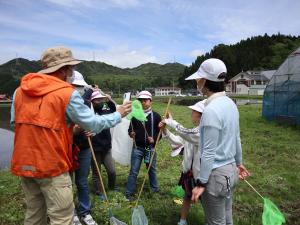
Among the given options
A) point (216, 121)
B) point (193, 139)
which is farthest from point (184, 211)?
point (216, 121)

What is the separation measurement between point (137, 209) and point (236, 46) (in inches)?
4925

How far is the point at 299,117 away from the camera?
656 inches

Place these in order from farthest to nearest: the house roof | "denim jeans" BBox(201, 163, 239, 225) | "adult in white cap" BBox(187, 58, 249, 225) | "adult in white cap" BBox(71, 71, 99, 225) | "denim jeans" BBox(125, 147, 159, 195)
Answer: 1. the house roof
2. "denim jeans" BBox(125, 147, 159, 195)
3. "adult in white cap" BBox(71, 71, 99, 225)
4. "denim jeans" BBox(201, 163, 239, 225)
5. "adult in white cap" BBox(187, 58, 249, 225)

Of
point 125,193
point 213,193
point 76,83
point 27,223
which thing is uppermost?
point 76,83

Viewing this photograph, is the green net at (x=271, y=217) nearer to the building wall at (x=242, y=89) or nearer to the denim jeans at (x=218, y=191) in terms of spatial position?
the denim jeans at (x=218, y=191)

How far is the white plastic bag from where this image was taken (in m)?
7.21

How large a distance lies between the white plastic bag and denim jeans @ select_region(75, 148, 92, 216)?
2.14 m

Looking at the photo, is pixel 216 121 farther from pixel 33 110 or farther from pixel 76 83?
pixel 76 83

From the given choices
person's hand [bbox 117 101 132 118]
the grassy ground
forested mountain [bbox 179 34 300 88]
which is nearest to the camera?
person's hand [bbox 117 101 132 118]

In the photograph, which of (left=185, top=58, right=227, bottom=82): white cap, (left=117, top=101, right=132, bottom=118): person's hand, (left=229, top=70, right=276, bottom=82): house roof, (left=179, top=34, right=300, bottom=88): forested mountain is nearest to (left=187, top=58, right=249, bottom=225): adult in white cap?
(left=185, top=58, right=227, bottom=82): white cap

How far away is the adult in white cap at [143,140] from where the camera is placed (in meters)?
6.08

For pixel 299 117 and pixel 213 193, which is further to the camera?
pixel 299 117

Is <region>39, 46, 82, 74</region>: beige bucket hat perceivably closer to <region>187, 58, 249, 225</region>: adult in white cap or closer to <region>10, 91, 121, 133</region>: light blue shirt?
<region>10, 91, 121, 133</region>: light blue shirt

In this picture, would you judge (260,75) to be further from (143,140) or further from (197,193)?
(197,193)
